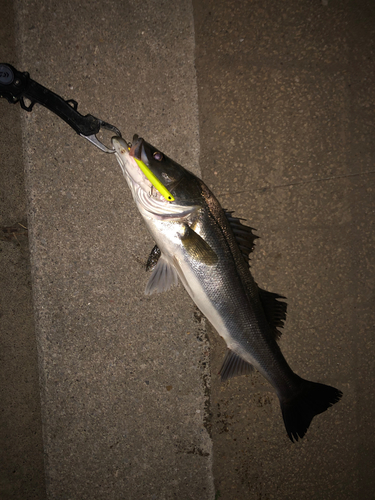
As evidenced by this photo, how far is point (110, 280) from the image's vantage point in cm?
230

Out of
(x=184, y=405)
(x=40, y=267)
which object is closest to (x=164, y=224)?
(x=40, y=267)

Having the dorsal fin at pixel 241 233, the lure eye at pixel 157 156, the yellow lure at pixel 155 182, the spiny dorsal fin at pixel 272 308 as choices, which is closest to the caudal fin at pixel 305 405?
the spiny dorsal fin at pixel 272 308

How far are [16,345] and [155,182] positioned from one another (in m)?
1.88

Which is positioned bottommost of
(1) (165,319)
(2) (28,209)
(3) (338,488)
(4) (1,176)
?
(3) (338,488)

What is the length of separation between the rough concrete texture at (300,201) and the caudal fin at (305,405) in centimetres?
32

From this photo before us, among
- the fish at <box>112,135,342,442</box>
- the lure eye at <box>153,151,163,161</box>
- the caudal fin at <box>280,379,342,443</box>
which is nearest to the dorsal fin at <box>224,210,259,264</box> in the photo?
the fish at <box>112,135,342,442</box>

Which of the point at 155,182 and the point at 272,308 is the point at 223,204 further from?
the point at 272,308

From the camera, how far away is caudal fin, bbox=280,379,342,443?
6.61 feet

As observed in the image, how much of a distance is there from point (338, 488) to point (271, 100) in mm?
3233

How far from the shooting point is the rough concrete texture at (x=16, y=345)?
2.38 metres

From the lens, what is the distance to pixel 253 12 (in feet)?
7.48

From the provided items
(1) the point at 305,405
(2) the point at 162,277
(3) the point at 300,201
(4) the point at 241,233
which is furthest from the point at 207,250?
(1) the point at 305,405

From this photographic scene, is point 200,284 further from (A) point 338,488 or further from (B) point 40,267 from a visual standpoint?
(A) point 338,488

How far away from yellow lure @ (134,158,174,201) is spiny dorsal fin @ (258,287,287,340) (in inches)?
34.9
